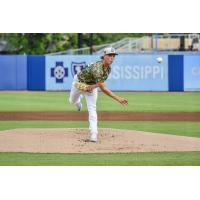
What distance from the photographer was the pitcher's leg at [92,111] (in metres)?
8.42

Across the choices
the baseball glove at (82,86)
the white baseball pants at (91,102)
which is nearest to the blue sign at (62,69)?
the white baseball pants at (91,102)

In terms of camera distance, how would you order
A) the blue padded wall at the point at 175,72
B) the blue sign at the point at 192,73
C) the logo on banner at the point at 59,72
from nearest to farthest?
1. the blue sign at the point at 192,73
2. the blue padded wall at the point at 175,72
3. the logo on banner at the point at 59,72

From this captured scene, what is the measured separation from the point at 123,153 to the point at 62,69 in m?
3.25

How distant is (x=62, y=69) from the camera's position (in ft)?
36.0

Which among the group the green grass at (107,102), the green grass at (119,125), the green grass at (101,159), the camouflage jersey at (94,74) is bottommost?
the green grass at (101,159)

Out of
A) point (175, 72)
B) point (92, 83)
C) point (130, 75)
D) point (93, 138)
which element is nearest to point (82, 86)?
point (92, 83)

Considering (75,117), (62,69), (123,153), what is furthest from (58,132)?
(62,69)

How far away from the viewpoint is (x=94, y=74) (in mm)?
8297

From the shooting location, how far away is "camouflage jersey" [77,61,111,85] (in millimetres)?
8203

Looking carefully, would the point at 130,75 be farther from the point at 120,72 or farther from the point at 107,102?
the point at 107,102

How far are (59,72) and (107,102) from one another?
76.2 inches

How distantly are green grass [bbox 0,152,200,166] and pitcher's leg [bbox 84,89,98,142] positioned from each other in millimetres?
618

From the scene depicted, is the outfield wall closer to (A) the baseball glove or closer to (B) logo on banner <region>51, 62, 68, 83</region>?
(B) logo on banner <region>51, 62, 68, 83</region>

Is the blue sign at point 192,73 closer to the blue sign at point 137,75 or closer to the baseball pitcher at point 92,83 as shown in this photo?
the blue sign at point 137,75
